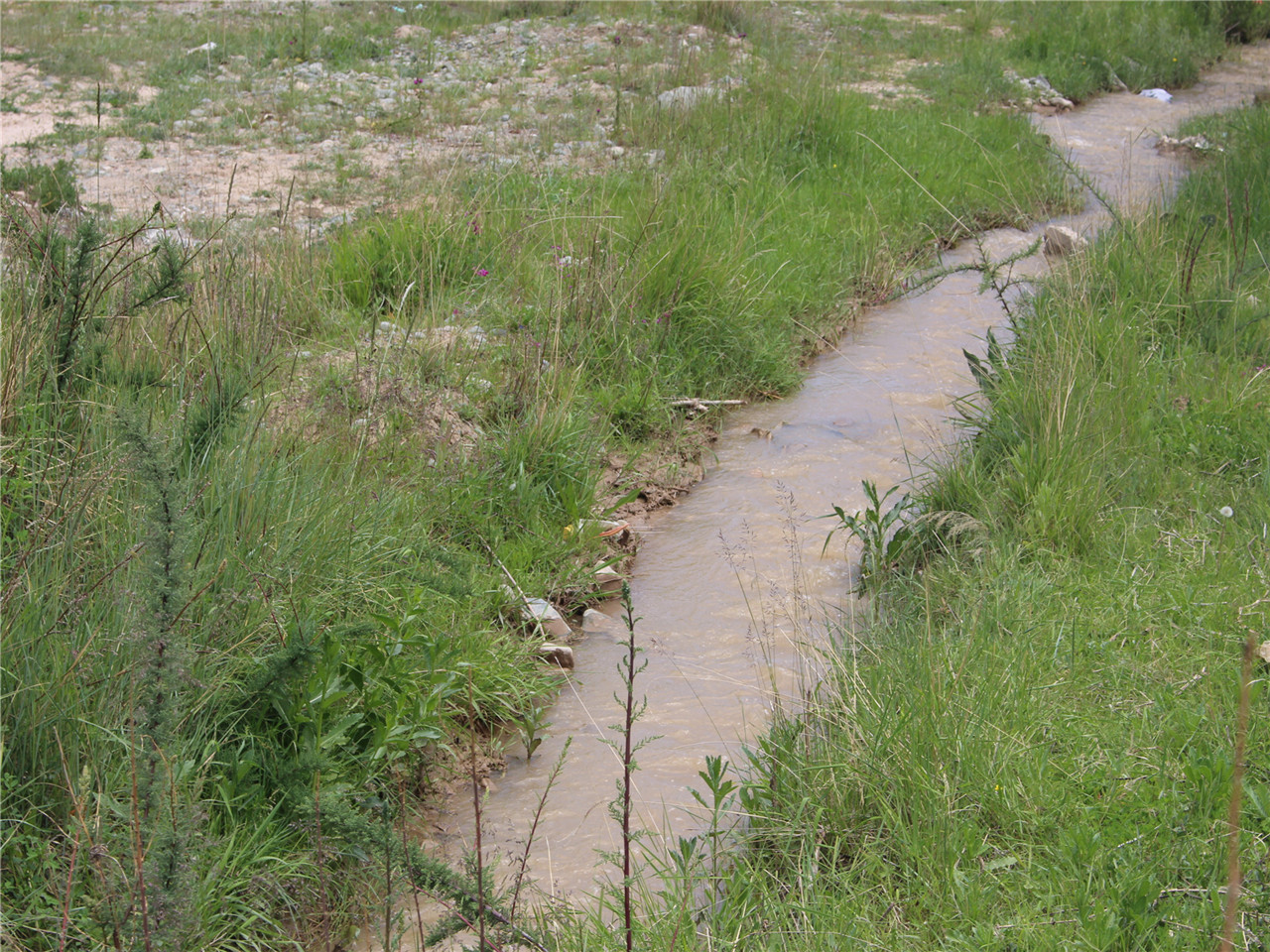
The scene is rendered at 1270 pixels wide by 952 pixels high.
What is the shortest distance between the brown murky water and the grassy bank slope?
0.99 feet

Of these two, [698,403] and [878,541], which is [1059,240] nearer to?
[698,403]

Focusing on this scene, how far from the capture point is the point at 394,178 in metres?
6.56

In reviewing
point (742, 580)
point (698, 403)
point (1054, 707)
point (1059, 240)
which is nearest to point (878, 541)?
point (742, 580)

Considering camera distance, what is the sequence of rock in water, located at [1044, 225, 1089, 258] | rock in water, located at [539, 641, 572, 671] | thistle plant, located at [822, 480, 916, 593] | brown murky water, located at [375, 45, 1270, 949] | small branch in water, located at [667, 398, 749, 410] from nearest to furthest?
brown murky water, located at [375, 45, 1270, 949], rock in water, located at [539, 641, 572, 671], thistle plant, located at [822, 480, 916, 593], small branch in water, located at [667, 398, 749, 410], rock in water, located at [1044, 225, 1089, 258]

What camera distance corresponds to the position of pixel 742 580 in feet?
12.0

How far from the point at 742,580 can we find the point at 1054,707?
4.54ft

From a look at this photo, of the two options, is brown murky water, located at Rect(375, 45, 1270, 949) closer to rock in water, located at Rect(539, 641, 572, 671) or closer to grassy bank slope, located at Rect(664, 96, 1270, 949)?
rock in water, located at Rect(539, 641, 572, 671)

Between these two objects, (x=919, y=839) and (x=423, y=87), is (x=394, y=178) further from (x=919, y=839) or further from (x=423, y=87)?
(x=919, y=839)

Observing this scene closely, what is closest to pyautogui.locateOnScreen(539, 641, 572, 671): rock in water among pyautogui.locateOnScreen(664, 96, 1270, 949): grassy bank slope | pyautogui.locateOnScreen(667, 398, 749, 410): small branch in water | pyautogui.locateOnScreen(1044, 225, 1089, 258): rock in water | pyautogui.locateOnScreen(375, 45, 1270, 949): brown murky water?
pyautogui.locateOnScreen(375, 45, 1270, 949): brown murky water

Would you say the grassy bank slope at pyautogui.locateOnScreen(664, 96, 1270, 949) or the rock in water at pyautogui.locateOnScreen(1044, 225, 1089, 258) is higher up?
the rock in water at pyautogui.locateOnScreen(1044, 225, 1089, 258)

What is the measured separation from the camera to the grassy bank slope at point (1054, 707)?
6.45ft

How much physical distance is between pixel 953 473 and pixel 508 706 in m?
1.76

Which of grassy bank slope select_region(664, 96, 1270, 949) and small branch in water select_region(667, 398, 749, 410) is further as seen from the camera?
small branch in water select_region(667, 398, 749, 410)

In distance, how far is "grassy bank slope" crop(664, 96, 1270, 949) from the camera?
1967 millimetres
